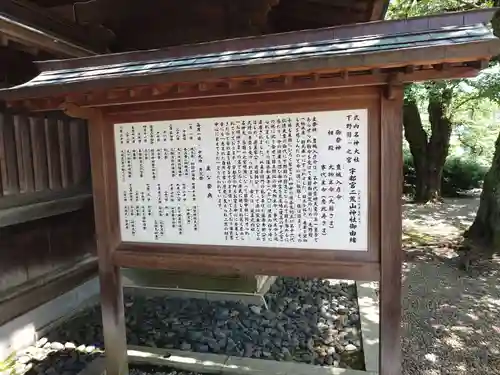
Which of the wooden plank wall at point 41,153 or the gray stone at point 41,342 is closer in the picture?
the wooden plank wall at point 41,153

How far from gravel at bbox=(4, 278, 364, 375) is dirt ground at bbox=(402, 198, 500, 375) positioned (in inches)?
28.5

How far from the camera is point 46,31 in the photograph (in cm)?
435

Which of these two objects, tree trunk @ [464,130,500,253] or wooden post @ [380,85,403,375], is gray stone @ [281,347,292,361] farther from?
tree trunk @ [464,130,500,253]

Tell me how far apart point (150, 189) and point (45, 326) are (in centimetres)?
276

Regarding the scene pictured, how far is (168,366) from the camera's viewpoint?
13.4 ft

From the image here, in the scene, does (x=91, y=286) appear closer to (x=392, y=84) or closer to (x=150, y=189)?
(x=150, y=189)

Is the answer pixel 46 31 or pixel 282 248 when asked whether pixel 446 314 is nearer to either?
pixel 282 248

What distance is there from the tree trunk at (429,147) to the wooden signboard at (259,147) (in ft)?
42.5

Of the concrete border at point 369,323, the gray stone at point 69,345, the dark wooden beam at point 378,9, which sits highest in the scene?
the dark wooden beam at point 378,9

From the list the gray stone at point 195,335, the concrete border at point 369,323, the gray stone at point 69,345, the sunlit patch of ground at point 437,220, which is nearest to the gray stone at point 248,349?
the gray stone at point 195,335

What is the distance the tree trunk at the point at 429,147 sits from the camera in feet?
48.5

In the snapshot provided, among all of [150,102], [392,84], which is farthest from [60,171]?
[392,84]

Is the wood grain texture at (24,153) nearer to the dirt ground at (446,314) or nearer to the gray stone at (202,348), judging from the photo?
the gray stone at (202,348)

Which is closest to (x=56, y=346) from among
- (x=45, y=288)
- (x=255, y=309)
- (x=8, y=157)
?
(x=45, y=288)
